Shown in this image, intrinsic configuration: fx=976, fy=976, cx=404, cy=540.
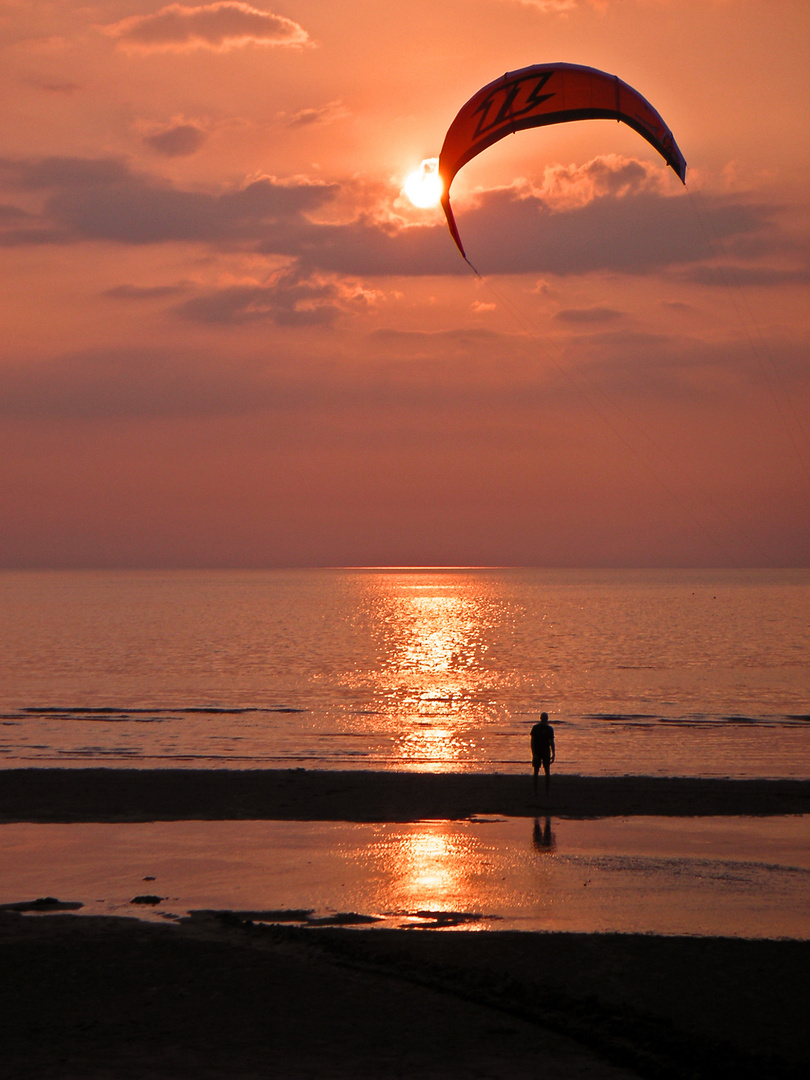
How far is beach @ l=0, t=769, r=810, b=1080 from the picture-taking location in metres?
9.36

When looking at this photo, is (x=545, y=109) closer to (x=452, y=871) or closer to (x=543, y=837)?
(x=543, y=837)

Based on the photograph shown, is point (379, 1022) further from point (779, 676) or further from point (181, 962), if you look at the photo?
point (779, 676)

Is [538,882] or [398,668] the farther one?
[398,668]

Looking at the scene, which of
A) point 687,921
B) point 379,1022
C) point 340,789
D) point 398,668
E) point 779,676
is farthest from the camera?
point 398,668

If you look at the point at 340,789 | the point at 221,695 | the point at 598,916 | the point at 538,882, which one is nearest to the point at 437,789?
the point at 340,789

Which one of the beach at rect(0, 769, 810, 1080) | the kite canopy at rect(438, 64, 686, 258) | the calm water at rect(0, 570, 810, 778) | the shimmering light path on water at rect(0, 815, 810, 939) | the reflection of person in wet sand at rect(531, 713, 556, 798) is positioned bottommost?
the calm water at rect(0, 570, 810, 778)

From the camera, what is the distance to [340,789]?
24.5 m

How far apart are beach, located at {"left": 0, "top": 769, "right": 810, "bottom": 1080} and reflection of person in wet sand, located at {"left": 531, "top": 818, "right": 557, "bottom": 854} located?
5.10 meters

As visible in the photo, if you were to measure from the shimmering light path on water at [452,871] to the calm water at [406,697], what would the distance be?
9175 millimetres

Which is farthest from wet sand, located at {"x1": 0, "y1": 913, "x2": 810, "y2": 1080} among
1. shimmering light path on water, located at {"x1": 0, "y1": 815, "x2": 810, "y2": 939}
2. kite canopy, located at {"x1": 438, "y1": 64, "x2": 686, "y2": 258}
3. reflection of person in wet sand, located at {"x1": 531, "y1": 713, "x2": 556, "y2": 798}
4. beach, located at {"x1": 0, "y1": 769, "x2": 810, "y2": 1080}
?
kite canopy, located at {"x1": 438, "y1": 64, "x2": 686, "y2": 258}

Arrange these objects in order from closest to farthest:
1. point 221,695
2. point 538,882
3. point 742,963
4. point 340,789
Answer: point 742,963
point 538,882
point 340,789
point 221,695

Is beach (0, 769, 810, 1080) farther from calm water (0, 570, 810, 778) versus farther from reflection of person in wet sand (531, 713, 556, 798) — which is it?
calm water (0, 570, 810, 778)

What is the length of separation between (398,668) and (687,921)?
5344cm

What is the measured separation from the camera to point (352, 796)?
77.4 ft
